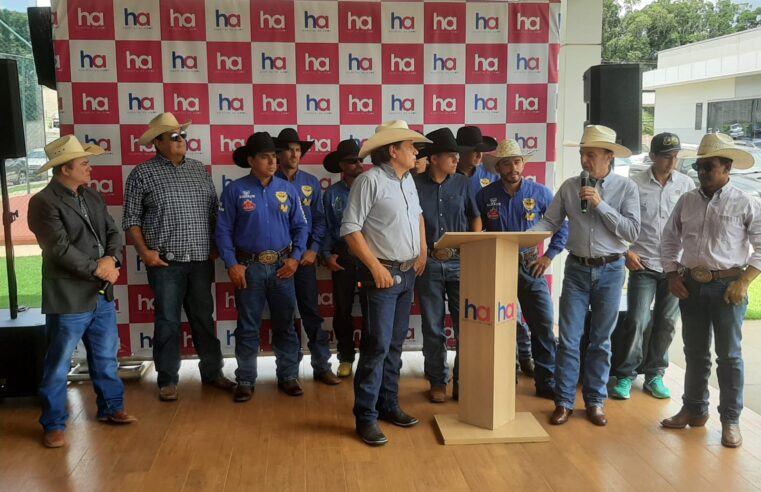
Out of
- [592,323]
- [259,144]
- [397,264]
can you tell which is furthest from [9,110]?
[592,323]

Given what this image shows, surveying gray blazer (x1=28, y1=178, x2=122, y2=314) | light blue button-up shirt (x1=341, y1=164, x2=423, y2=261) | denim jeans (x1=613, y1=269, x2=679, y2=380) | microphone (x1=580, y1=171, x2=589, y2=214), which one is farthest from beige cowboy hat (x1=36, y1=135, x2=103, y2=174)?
denim jeans (x1=613, y1=269, x2=679, y2=380)

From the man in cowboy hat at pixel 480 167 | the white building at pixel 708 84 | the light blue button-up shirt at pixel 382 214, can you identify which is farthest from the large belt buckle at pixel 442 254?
the white building at pixel 708 84

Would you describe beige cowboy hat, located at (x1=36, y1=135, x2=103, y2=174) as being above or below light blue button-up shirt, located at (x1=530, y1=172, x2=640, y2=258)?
above

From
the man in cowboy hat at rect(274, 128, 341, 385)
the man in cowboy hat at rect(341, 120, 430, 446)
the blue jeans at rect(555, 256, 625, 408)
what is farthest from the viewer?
the man in cowboy hat at rect(274, 128, 341, 385)

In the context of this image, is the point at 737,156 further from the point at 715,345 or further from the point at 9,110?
the point at 9,110

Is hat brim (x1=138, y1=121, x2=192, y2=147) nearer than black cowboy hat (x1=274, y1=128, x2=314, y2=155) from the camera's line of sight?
Yes

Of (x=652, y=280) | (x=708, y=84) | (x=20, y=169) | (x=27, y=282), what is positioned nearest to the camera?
(x=652, y=280)

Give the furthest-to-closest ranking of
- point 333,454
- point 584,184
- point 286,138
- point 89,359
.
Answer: point 286,138
point 89,359
point 584,184
point 333,454

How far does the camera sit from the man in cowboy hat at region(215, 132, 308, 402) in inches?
158

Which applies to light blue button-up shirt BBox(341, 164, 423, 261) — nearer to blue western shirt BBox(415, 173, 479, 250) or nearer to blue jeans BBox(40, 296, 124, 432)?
blue western shirt BBox(415, 173, 479, 250)

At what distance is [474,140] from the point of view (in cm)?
429

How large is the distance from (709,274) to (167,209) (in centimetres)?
313

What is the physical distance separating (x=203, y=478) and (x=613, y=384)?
2.77m

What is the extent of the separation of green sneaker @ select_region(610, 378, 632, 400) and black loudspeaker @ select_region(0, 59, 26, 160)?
13.4 feet
